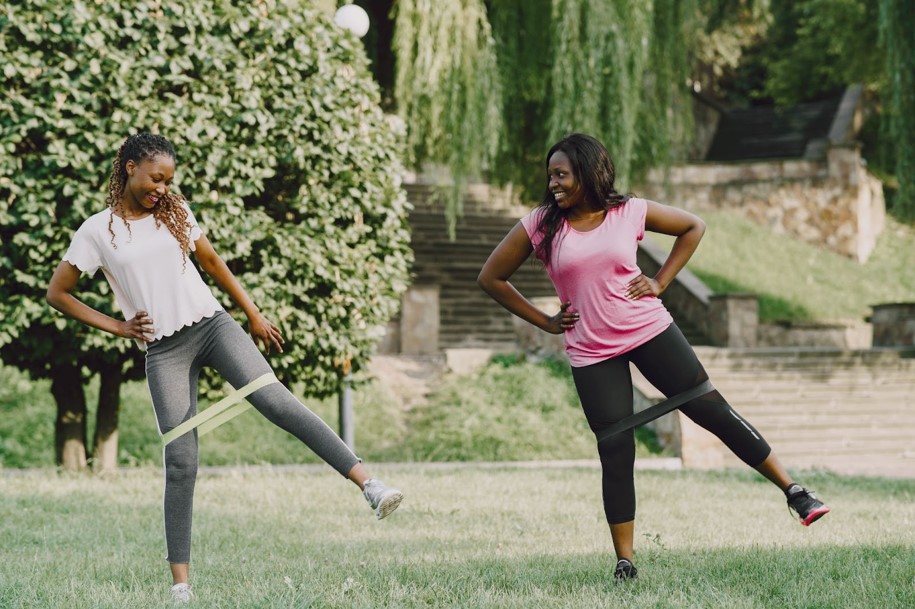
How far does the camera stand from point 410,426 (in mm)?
12727

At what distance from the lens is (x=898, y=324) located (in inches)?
650

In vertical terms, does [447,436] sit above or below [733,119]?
below

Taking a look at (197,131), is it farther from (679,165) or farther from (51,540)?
(679,165)

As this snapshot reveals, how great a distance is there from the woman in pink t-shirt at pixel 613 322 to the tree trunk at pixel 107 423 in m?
6.03

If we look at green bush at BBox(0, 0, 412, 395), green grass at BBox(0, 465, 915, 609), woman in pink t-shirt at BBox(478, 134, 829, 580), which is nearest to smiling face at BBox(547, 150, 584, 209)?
woman in pink t-shirt at BBox(478, 134, 829, 580)

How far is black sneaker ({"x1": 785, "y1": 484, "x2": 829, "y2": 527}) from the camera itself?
435 centimetres

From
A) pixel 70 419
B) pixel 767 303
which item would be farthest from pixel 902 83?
pixel 70 419

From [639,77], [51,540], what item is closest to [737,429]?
[51,540]

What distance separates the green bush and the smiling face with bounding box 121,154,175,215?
4120 millimetres

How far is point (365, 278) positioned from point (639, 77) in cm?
594

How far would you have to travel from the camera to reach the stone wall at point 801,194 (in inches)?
904

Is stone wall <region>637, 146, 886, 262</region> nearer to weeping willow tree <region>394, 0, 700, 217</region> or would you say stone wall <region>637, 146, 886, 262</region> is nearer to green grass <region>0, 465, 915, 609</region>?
weeping willow tree <region>394, 0, 700, 217</region>

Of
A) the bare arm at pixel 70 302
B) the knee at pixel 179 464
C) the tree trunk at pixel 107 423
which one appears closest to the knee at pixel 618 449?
the knee at pixel 179 464

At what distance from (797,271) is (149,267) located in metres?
19.3
